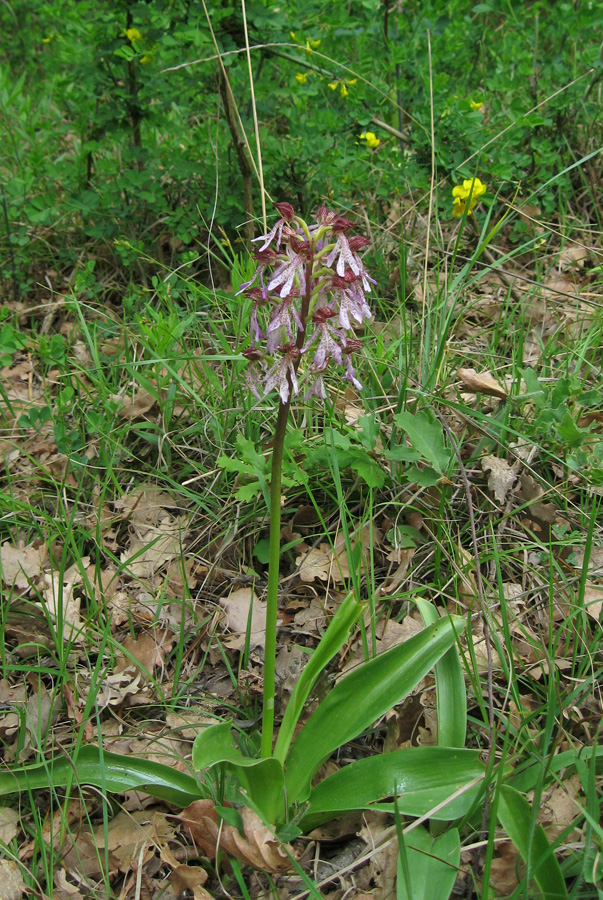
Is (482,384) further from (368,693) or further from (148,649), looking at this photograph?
(148,649)

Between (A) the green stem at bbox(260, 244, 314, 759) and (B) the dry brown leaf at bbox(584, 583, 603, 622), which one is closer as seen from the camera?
(A) the green stem at bbox(260, 244, 314, 759)

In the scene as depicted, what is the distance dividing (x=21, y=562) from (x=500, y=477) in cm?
161

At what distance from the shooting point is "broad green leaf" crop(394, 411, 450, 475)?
2.12 metres

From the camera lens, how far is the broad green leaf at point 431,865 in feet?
4.50

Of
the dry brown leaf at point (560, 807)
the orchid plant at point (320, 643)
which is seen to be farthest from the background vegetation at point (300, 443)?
the orchid plant at point (320, 643)

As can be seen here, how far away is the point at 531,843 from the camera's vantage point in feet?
4.46

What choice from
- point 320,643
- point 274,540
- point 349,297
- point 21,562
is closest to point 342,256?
point 349,297

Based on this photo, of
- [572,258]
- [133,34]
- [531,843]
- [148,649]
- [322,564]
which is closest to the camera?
[531,843]

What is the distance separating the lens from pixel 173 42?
9.55 feet

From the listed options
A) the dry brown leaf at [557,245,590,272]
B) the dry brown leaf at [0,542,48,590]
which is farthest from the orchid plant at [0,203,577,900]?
the dry brown leaf at [557,245,590,272]

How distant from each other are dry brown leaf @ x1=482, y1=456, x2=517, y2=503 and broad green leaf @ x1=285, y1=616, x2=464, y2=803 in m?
0.68

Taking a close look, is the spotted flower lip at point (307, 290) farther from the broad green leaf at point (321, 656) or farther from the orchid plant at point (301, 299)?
the broad green leaf at point (321, 656)

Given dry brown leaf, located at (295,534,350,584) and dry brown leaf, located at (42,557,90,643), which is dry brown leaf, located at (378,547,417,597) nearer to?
dry brown leaf, located at (295,534,350,584)

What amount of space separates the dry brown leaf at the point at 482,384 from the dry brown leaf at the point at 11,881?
1.93m
